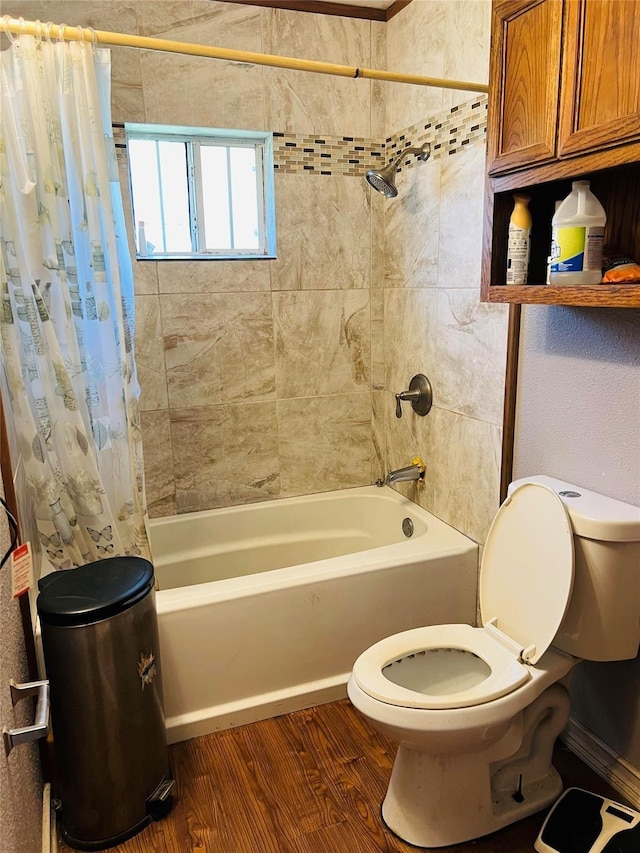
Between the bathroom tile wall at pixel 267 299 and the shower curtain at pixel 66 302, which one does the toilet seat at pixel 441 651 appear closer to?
the shower curtain at pixel 66 302

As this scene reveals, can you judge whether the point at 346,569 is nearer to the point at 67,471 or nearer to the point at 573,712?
the point at 573,712

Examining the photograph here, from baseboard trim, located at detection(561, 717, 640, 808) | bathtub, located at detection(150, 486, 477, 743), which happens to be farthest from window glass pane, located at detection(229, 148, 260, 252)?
baseboard trim, located at detection(561, 717, 640, 808)

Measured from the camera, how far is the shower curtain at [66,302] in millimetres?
1709

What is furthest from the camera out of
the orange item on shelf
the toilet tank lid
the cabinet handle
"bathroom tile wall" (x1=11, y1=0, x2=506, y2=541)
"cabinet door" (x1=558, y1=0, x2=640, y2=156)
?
"bathroom tile wall" (x1=11, y1=0, x2=506, y2=541)

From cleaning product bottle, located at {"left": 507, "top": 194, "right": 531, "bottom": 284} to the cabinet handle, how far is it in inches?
56.3

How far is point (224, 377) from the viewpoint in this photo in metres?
2.66

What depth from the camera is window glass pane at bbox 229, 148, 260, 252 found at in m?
2.65

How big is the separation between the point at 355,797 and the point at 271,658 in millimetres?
495

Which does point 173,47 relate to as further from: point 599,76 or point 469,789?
point 469,789

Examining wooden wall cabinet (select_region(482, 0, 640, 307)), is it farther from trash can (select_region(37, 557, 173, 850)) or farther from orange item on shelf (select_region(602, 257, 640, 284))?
trash can (select_region(37, 557, 173, 850))

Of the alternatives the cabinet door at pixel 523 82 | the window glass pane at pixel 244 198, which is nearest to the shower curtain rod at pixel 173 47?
the cabinet door at pixel 523 82

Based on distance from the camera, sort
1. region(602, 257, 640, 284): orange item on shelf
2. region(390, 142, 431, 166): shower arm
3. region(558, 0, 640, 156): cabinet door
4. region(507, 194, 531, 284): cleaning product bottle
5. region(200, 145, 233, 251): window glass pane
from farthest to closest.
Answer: region(200, 145, 233, 251): window glass pane → region(390, 142, 431, 166): shower arm → region(507, 194, 531, 284): cleaning product bottle → region(602, 257, 640, 284): orange item on shelf → region(558, 0, 640, 156): cabinet door

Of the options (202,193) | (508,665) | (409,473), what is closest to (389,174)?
(202,193)

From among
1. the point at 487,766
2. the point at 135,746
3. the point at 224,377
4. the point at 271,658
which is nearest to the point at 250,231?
the point at 224,377
